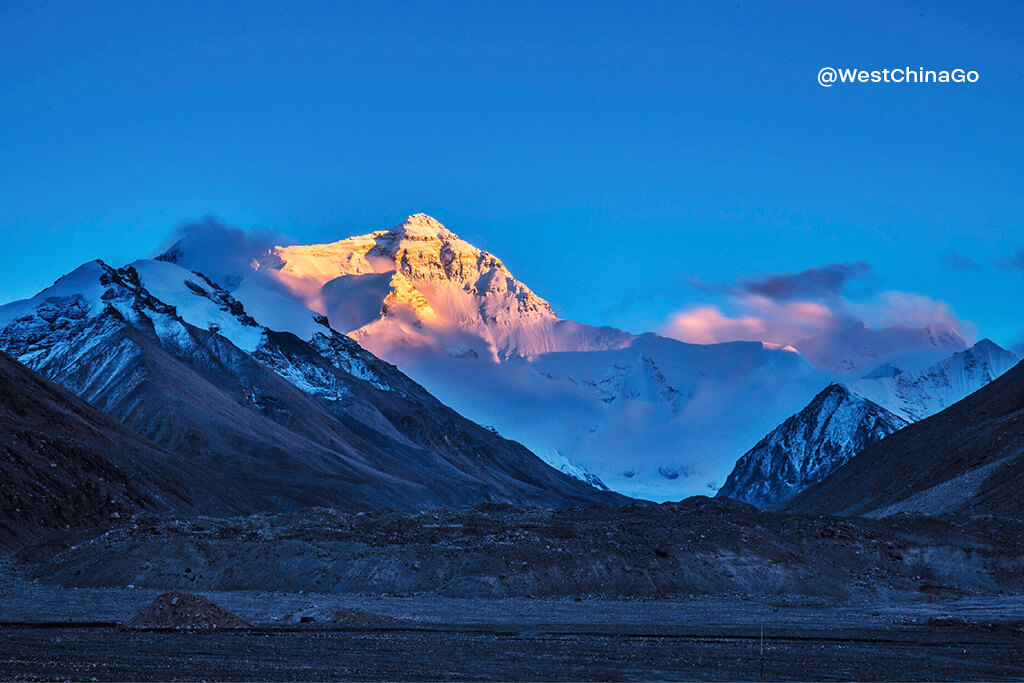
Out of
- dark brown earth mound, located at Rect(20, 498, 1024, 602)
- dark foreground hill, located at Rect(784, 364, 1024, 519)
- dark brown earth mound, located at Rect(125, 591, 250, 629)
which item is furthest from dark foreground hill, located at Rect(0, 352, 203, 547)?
dark foreground hill, located at Rect(784, 364, 1024, 519)

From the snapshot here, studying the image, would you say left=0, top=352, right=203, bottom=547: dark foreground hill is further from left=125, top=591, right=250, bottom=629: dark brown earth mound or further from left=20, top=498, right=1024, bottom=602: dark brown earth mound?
left=125, top=591, right=250, bottom=629: dark brown earth mound

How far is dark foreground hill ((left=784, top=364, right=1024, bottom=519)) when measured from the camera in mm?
101438

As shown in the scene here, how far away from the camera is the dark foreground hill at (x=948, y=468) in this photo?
101438mm

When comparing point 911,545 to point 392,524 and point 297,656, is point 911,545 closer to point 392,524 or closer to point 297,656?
point 392,524

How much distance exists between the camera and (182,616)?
43.4m

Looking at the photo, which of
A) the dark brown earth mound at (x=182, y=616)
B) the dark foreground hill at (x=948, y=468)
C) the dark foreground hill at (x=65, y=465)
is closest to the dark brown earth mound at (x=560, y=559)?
the dark brown earth mound at (x=182, y=616)

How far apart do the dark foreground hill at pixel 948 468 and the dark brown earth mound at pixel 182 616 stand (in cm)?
6379

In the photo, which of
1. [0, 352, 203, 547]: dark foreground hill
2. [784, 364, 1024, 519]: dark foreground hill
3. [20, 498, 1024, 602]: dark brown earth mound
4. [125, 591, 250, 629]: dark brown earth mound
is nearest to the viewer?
[125, 591, 250, 629]: dark brown earth mound

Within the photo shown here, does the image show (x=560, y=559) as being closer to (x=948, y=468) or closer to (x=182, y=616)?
(x=182, y=616)

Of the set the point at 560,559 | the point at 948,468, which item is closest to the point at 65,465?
the point at 560,559

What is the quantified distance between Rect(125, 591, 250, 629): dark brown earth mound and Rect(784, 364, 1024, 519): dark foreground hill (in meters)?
63.8

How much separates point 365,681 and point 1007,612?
3375 centimetres

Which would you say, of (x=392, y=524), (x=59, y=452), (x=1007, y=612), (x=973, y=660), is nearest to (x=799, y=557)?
(x=1007, y=612)

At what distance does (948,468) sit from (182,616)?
3706 inches
